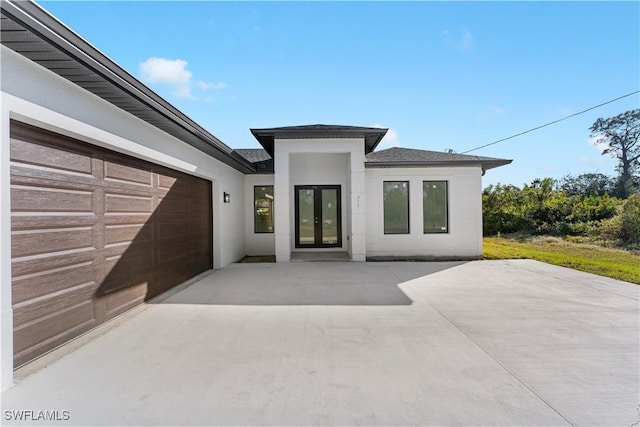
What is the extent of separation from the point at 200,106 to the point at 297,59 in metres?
3.83

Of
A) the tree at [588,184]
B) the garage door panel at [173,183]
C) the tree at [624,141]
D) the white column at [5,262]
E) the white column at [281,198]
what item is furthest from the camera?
the tree at [588,184]

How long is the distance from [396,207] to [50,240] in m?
8.41

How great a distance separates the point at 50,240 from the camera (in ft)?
9.81

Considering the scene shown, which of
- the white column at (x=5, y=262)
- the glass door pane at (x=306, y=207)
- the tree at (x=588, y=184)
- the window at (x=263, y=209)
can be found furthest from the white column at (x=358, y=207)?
the tree at (x=588, y=184)

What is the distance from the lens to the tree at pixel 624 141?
27062 mm

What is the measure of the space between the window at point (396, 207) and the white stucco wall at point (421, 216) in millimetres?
137

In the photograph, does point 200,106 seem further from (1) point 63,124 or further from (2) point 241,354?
(2) point 241,354

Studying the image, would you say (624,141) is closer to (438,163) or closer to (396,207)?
(438,163)

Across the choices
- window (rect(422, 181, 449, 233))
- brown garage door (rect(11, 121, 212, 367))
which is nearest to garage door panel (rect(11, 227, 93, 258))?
brown garage door (rect(11, 121, 212, 367))

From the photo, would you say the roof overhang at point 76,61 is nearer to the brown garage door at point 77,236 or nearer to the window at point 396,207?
the brown garage door at point 77,236

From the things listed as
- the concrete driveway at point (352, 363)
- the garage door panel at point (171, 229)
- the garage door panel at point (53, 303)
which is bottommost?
the concrete driveway at point (352, 363)

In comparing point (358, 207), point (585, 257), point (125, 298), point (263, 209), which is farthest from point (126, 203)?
point (585, 257)

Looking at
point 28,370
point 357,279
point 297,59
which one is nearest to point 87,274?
point 28,370

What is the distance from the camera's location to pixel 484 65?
10039 millimetres
